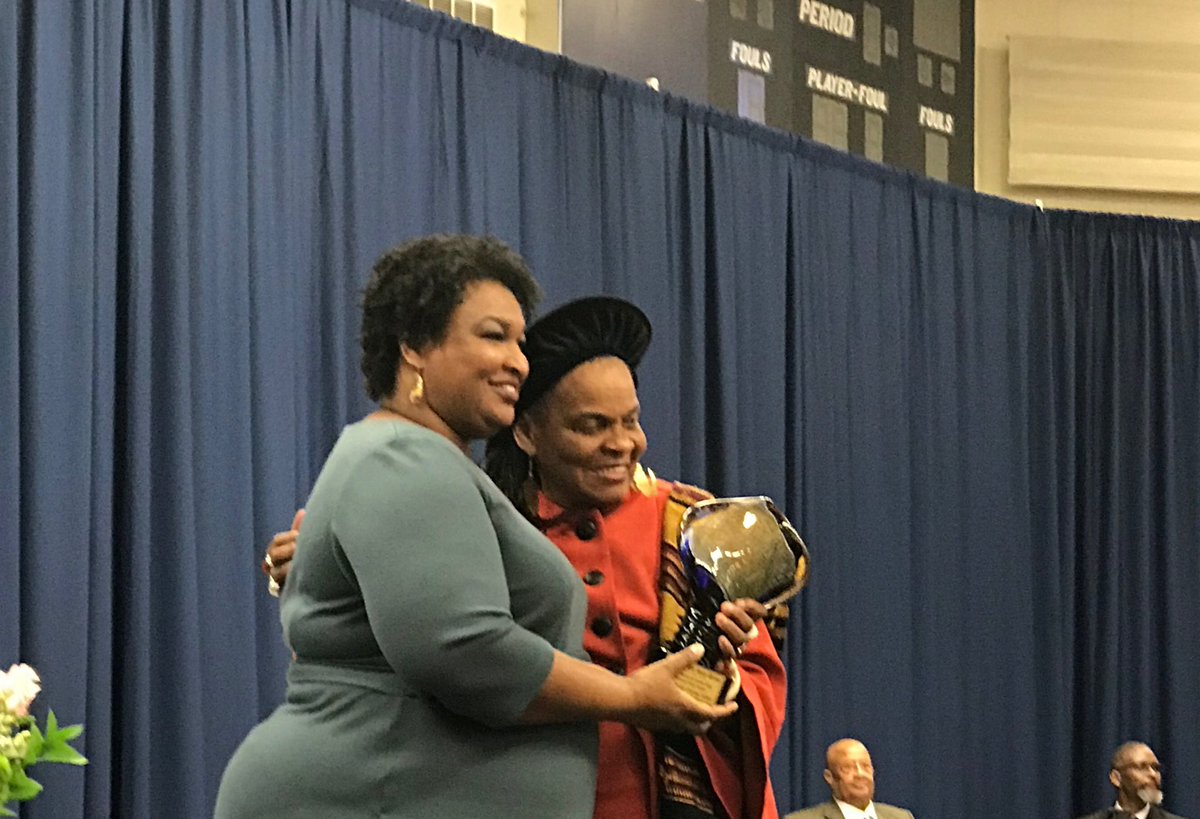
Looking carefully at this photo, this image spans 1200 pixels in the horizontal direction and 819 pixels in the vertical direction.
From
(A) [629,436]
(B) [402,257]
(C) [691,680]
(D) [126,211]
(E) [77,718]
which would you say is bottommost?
(E) [77,718]

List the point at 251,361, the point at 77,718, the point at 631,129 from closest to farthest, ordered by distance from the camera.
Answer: the point at 77,718 < the point at 251,361 < the point at 631,129

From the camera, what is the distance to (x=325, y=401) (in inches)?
199

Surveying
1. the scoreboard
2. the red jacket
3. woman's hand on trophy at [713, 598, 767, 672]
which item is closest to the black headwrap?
the red jacket

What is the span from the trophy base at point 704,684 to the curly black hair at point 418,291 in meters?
0.47

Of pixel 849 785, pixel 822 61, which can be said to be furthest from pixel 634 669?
pixel 822 61

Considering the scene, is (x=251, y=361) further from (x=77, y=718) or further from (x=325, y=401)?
(x=77, y=718)

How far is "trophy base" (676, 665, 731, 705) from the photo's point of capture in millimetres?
2057

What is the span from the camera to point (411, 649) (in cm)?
182

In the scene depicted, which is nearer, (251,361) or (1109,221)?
(251,361)

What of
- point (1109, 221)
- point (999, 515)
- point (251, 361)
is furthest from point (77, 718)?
point (1109, 221)

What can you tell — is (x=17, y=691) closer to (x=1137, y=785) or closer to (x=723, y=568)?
(x=723, y=568)

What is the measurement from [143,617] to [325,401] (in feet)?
3.10

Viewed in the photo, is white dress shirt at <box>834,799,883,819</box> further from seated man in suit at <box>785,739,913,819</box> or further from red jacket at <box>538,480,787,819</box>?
red jacket at <box>538,480,787,819</box>

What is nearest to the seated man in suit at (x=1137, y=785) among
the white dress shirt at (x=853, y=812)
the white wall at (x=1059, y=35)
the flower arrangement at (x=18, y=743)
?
the white dress shirt at (x=853, y=812)
